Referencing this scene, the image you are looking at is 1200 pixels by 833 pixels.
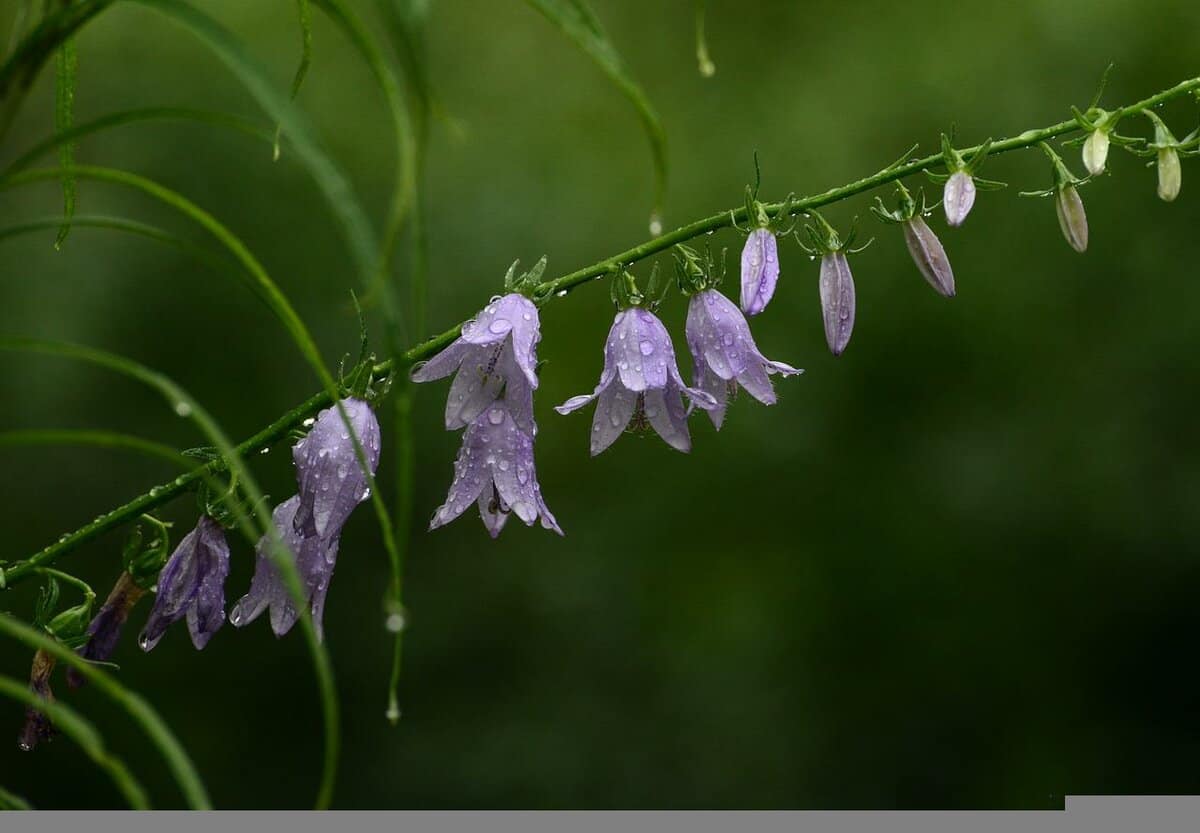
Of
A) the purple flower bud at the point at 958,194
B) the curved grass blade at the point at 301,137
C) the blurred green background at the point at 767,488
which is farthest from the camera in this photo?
the blurred green background at the point at 767,488

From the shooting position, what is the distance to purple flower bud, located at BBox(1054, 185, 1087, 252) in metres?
0.81

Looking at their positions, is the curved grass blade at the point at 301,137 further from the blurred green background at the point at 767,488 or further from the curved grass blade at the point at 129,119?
the blurred green background at the point at 767,488

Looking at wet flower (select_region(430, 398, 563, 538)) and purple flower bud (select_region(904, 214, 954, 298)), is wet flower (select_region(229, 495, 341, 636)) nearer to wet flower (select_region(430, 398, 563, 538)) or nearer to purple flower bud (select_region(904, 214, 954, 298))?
wet flower (select_region(430, 398, 563, 538))

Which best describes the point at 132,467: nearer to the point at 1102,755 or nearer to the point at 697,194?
the point at 697,194

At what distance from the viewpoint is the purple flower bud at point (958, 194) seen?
79 cm

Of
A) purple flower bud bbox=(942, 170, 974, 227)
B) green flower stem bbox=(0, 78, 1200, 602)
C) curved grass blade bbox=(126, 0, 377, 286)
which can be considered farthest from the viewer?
purple flower bud bbox=(942, 170, 974, 227)

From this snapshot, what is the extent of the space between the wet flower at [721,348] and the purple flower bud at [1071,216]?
188mm

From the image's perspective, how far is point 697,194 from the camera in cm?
228

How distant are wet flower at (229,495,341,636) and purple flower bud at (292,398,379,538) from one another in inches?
0.6

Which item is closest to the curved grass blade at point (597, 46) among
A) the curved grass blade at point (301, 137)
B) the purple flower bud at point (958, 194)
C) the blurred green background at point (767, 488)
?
the curved grass blade at point (301, 137)

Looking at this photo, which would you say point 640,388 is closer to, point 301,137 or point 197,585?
point 197,585

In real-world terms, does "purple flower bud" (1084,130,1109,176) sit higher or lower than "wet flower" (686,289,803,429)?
higher

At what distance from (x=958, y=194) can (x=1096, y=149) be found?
86mm

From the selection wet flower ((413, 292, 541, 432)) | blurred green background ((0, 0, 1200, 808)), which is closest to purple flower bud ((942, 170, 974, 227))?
wet flower ((413, 292, 541, 432))
